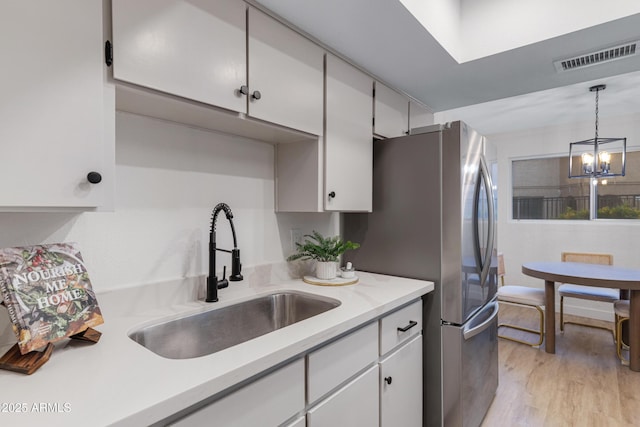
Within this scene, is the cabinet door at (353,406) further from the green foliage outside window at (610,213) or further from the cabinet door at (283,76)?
the green foliage outside window at (610,213)

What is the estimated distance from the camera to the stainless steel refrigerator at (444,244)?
1.72 metres

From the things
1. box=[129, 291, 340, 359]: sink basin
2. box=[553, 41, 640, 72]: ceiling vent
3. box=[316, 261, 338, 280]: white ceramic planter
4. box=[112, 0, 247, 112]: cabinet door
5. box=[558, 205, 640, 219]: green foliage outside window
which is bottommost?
box=[129, 291, 340, 359]: sink basin

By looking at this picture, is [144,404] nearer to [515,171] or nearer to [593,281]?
[593,281]

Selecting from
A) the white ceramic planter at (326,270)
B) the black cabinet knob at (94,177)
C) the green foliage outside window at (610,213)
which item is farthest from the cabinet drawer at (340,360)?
the green foliage outside window at (610,213)

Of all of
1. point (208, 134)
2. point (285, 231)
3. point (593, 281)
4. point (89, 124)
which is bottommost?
point (593, 281)

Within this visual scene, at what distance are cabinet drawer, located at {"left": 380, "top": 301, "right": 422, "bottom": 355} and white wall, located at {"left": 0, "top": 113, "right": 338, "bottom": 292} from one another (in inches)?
27.9

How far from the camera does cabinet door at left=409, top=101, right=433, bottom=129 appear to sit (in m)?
2.37

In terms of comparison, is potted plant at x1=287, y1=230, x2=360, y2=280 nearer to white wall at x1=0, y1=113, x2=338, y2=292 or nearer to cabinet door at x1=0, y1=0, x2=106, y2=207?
white wall at x1=0, y1=113, x2=338, y2=292

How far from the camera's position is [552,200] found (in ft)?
14.5

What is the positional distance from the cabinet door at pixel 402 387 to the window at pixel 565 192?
→ 3768 mm

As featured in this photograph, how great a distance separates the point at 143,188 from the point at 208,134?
389 mm

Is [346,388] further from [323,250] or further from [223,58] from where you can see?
[223,58]

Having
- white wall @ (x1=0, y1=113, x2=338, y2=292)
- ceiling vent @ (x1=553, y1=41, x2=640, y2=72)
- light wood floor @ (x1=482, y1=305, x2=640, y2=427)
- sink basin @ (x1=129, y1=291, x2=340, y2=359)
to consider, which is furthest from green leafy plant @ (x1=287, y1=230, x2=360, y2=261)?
ceiling vent @ (x1=553, y1=41, x2=640, y2=72)

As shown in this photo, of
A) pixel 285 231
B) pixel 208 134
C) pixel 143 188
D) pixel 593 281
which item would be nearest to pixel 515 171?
pixel 593 281
